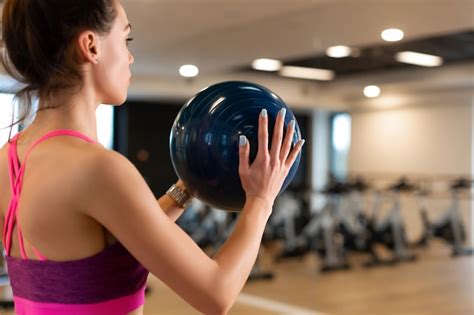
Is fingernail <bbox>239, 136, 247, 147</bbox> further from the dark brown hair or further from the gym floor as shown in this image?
the gym floor

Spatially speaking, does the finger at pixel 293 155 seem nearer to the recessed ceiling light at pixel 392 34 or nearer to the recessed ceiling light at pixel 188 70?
the recessed ceiling light at pixel 392 34

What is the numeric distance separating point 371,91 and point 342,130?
7.50ft

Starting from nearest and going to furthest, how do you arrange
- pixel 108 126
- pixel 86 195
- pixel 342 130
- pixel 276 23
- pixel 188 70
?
pixel 86 195, pixel 276 23, pixel 188 70, pixel 108 126, pixel 342 130

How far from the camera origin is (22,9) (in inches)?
33.0

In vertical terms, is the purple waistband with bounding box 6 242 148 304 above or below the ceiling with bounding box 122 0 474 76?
below

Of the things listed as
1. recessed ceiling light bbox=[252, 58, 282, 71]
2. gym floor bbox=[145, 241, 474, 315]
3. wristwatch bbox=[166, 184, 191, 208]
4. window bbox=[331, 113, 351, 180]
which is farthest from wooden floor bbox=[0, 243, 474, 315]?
window bbox=[331, 113, 351, 180]

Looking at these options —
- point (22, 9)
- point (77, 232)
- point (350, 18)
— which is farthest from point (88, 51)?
point (350, 18)

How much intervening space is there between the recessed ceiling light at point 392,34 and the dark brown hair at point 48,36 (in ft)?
13.9

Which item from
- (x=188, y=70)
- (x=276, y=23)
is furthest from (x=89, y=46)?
(x=188, y=70)

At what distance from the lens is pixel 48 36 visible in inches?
32.8

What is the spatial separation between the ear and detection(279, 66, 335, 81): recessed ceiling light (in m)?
7.50

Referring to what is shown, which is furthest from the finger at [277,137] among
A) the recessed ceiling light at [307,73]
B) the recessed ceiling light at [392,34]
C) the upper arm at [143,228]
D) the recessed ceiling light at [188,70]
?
the recessed ceiling light at [307,73]

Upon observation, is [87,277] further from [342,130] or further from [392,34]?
[342,130]

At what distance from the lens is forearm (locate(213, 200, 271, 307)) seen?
2.62 feet
